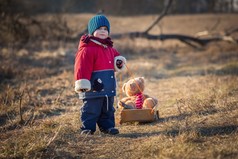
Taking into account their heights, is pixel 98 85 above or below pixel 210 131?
above

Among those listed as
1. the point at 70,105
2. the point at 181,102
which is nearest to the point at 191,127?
the point at 181,102

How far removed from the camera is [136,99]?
6.40 meters

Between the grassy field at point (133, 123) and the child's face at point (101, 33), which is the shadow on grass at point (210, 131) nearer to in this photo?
the grassy field at point (133, 123)

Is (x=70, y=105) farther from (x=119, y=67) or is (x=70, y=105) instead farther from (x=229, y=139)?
(x=229, y=139)

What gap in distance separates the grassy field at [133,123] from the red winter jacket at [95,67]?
55cm

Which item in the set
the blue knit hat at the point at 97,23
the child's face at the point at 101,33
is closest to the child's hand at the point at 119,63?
the child's face at the point at 101,33

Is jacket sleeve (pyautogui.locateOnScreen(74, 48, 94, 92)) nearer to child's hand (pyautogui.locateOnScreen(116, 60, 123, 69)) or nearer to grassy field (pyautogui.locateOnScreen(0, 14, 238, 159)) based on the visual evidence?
child's hand (pyautogui.locateOnScreen(116, 60, 123, 69))

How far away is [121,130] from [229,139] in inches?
62.9

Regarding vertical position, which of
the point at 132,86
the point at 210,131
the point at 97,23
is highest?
the point at 97,23

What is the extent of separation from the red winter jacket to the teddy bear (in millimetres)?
769

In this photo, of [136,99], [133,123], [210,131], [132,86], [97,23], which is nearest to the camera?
[210,131]

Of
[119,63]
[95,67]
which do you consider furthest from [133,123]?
[95,67]

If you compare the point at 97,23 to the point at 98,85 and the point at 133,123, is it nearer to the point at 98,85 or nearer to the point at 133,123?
the point at 98,85

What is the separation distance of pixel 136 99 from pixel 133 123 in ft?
1.65
